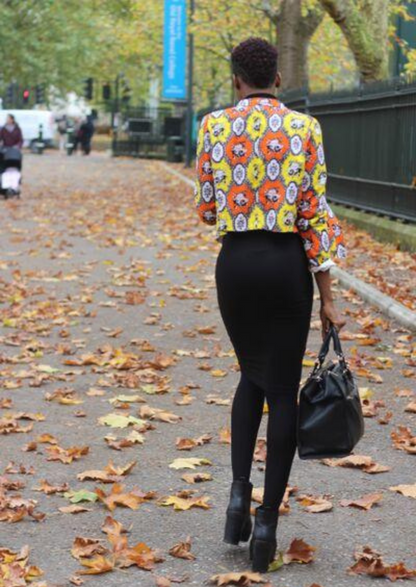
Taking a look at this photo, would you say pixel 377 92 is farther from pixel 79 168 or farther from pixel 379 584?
pixel 79 168

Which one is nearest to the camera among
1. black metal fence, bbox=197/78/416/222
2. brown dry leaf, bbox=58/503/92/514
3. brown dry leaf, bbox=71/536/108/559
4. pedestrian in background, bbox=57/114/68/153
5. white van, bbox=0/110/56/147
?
brown dry leaf, bbox=71/536/108/559

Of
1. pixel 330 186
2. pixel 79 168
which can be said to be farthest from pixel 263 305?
pixel 79 168

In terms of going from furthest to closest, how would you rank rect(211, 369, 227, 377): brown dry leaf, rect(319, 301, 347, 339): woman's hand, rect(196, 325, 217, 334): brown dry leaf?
rect(196, 325, 217, 334): brown dry leaf < rect(211, 369, 227, 377): brown dry leaf < rect(319, 301, 347, 339): woman's hand

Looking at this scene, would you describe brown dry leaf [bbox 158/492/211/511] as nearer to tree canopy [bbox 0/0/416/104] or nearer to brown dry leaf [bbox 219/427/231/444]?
brown dry leaf [bbox 219/427/231/444]

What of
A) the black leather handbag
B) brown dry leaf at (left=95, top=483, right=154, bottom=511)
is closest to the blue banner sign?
brown dry leaf at (left=95, top=483, right=154, bottom=511)

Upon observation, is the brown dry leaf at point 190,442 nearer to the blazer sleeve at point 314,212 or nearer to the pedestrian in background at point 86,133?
the blazer sleeve at point 314,212

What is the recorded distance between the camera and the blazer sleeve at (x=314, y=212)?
4.52m

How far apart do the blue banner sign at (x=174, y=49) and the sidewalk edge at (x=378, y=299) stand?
88.0 ft

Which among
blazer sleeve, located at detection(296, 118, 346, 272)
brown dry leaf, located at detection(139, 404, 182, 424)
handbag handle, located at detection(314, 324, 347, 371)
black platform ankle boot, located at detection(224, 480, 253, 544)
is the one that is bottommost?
brown dry leaf, located at detection(139, 404, 182, 424)

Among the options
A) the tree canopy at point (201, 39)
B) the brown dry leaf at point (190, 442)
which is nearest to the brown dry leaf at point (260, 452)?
the brown dry leaf at point (190, 442)

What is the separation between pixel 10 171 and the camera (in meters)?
27.3

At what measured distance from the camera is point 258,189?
4.53 meters

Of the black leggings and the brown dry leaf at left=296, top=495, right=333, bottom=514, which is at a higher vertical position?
the black leggings

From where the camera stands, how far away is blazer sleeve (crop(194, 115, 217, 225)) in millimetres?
4629
